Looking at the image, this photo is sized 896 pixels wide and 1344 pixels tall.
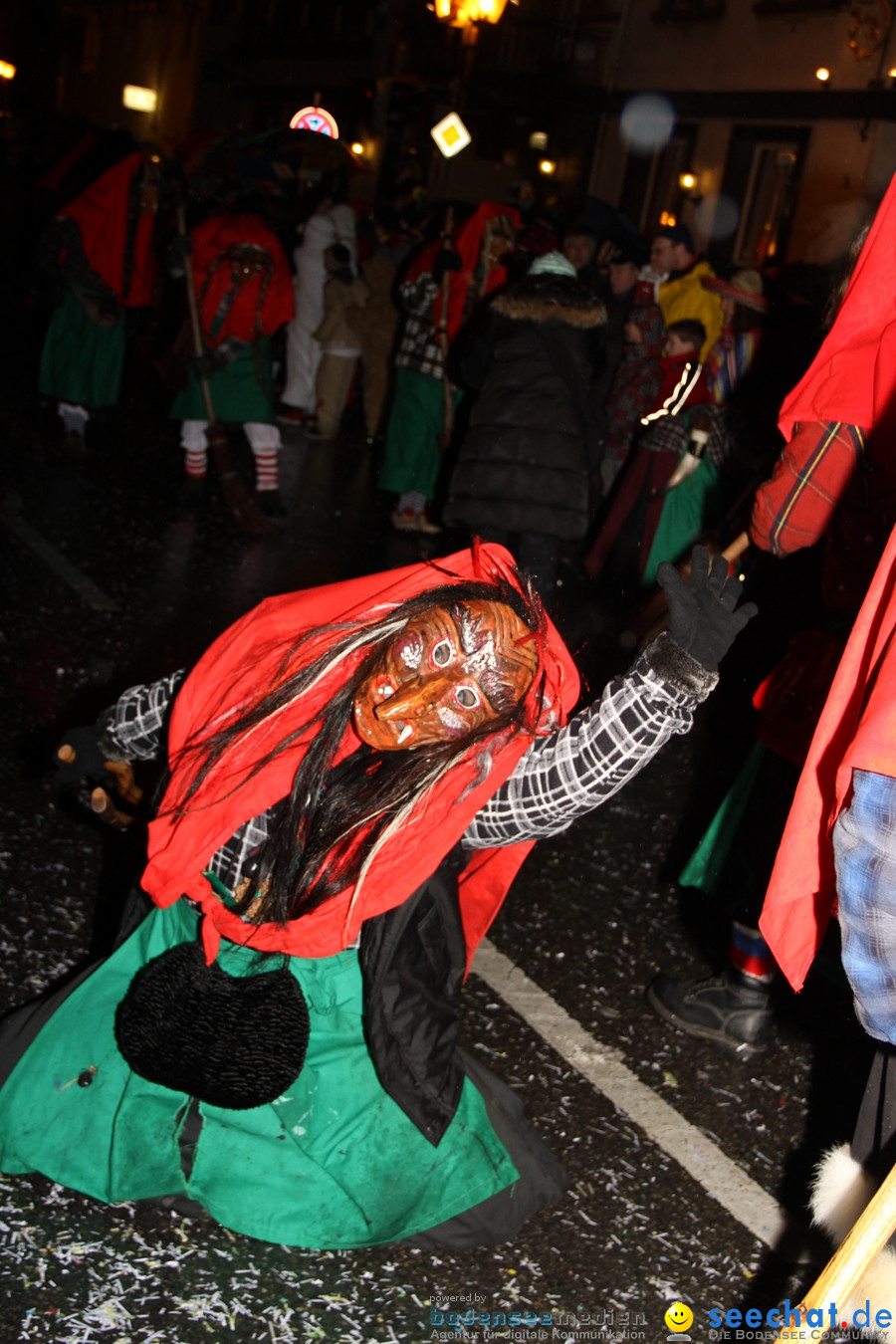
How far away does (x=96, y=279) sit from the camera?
25.3ft

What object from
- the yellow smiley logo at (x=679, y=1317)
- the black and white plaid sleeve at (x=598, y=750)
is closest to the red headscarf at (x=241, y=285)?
the black and white plaid sleeve at (x=598, y=750)

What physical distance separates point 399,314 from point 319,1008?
29.0 ft

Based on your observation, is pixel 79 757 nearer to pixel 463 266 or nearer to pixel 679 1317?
pixel 679 1317

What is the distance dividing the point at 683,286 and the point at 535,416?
2.22 m

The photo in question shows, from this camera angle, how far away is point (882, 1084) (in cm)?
167

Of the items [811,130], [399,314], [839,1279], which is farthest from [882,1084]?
[811,130]

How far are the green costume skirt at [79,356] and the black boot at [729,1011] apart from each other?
6349mm

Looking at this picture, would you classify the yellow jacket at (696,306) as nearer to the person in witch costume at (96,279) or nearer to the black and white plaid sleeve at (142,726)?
the person in witch costume at (96,279)

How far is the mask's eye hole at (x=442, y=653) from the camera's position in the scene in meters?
2.04

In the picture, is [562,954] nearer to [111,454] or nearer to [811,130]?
[111,454]

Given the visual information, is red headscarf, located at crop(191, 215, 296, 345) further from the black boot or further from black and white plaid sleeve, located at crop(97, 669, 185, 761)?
the black boot

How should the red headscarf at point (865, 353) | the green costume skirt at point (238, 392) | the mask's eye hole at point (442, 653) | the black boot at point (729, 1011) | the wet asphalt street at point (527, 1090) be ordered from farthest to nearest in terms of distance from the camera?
the green costume skirt at point (238, 392), the black boot at point (729, 1011), the wet asphalt street at point (527, 1090), the mask's eye hole at point (442, 653), the red headscarf at point (865, 353)

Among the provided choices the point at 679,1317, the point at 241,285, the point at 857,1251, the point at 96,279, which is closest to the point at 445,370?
the point at 241,285

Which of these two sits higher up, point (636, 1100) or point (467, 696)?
point (467, 696)
